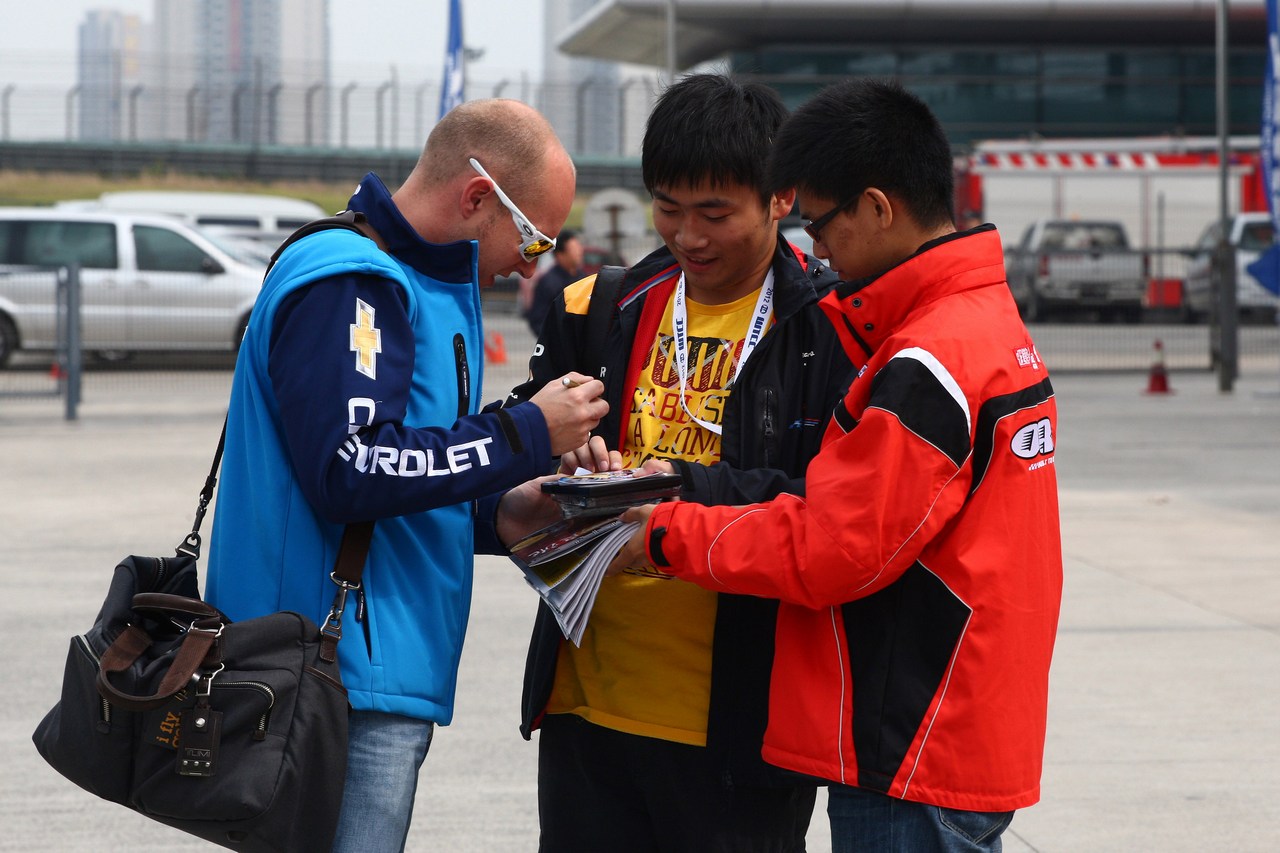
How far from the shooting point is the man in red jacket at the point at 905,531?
220cm

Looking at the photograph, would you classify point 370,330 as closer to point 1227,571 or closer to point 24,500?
point 1227,571

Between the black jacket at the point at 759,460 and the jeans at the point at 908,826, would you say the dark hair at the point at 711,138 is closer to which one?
the black jacket at the point at 759,460

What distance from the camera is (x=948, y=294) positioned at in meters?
2.31

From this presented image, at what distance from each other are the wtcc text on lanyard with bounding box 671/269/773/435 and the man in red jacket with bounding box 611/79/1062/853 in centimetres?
29

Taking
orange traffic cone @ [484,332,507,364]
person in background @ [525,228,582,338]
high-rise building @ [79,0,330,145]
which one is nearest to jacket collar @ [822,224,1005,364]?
person in background @ [525,228,582,338]

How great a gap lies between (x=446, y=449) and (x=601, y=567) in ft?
1.12

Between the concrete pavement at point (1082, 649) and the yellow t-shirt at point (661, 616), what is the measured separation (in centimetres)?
169

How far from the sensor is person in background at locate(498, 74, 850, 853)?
262cm

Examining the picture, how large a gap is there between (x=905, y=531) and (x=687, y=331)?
72 centimetres

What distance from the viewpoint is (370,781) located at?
240 centimetres

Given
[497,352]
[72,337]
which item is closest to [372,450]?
[72,337]

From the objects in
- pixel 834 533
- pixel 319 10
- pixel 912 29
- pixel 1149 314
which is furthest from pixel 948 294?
pixel 319 10

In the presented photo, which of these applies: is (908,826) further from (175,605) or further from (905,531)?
(175,605)

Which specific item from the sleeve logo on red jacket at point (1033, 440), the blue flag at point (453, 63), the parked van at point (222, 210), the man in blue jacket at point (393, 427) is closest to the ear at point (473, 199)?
the man in blue jacket at point (393, 427)
